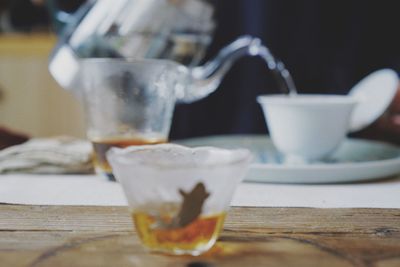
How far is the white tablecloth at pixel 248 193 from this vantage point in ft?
2.15

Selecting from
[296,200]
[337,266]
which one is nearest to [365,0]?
[296,200]

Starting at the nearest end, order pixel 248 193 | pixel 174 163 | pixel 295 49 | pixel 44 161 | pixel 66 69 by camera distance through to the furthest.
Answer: pixel 174 163 → pixel 248 193 → pixel 44 161 → pixel 66 69 → pixel 295 49

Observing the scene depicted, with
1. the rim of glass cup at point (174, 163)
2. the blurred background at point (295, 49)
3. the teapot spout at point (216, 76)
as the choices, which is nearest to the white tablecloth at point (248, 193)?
the rim of glass cup at point (174, 163)

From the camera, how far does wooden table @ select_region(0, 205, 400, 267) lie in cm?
46

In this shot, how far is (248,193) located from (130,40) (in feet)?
1.32

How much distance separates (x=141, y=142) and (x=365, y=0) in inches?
41.7

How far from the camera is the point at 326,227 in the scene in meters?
0.55

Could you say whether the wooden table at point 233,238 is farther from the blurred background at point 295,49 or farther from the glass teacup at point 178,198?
the blurred background at point 295,49

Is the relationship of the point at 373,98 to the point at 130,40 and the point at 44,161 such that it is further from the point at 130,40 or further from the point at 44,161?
the point at 44,161

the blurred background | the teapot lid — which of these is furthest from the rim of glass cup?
the blurred background

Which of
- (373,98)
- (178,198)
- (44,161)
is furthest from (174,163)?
(373,98)

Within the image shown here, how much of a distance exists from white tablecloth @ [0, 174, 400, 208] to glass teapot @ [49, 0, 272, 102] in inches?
8.5

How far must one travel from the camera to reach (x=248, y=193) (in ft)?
2.31

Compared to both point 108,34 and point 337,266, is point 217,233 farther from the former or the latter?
point 108,34
